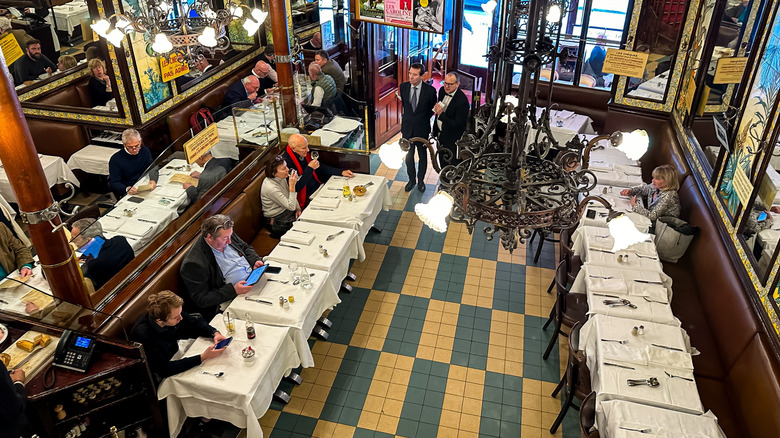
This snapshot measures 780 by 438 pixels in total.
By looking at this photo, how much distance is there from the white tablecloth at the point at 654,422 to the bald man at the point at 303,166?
431 centimetres

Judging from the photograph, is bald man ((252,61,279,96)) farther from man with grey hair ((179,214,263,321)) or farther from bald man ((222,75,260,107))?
man with grey hair ((179,214,263,321))

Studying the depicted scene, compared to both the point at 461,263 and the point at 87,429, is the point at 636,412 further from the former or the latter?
the point at 87,429

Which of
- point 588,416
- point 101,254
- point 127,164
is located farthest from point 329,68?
point 588,416

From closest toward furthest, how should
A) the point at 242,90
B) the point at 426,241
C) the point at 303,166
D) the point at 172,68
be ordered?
the point at 303,166
the point at 426,241
the point at 172,68
the point at 242,90

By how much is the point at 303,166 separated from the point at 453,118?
7.43ft

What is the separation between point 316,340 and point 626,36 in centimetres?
650

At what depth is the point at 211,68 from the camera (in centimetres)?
989

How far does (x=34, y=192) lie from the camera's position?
3.93 meters

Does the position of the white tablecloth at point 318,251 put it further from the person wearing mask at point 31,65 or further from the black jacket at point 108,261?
the person wearing mask at point 31,65

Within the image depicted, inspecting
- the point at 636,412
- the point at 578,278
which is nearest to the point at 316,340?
the point at 578,278

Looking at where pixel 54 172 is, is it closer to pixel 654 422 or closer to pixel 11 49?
pixel 11 49

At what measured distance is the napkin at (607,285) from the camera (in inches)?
207

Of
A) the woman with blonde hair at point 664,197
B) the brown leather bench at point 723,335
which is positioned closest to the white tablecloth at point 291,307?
the brown leather bench at point 723,335

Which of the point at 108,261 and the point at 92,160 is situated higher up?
the point at 108,261
